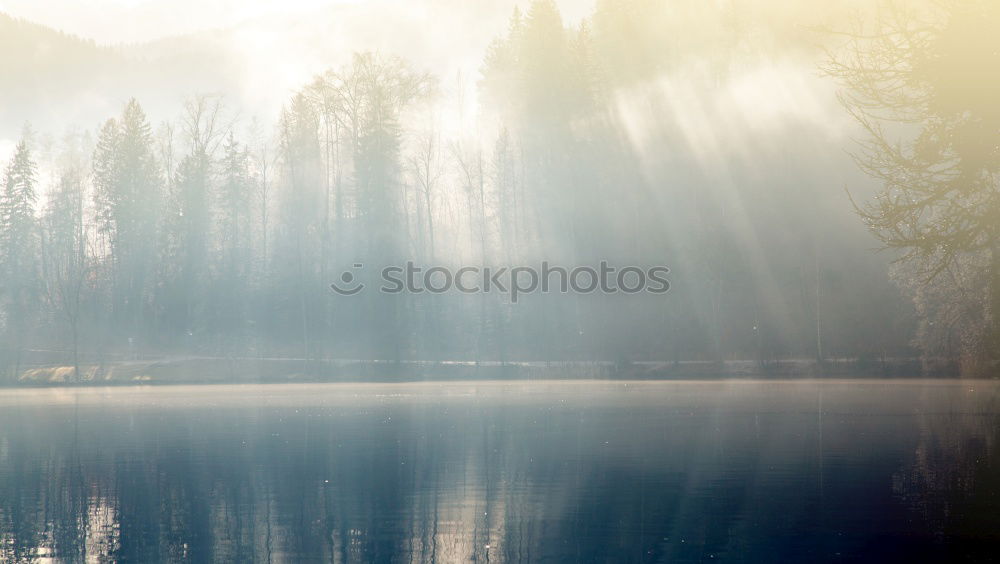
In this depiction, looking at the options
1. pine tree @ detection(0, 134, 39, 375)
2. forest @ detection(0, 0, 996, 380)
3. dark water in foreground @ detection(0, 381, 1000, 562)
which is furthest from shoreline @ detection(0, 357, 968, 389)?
dark water in foreground @ detection(0, 381, 1000, 562)

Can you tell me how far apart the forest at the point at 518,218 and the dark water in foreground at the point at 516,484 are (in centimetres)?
2510

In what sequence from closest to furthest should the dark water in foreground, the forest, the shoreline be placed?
the dark water in foreground → the shoreline → the forest

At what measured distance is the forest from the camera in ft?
194

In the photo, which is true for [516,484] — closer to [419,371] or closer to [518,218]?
[419,371]

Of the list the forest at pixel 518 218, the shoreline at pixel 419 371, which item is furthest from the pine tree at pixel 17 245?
the shoreline at pixel 419 371

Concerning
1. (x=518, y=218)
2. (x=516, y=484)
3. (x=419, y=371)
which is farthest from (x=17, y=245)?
(x=516, y=484)

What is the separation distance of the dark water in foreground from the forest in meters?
25.1

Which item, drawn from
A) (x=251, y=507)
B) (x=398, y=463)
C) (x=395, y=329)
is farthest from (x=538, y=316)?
(x=251, y=507)

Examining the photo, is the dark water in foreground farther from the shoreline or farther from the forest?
the forest

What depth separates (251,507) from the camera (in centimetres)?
1612

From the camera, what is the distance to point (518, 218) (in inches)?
2692

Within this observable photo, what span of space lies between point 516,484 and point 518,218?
2001 inches

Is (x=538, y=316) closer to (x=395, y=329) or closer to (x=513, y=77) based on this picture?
(x=395, y=329)

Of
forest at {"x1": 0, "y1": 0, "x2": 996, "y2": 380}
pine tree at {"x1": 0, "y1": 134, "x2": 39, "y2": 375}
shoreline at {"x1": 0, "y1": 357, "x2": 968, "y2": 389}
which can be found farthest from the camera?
pine tree at {"x1": 0, "y1": 134, "x2": 39, "y2": 375}
